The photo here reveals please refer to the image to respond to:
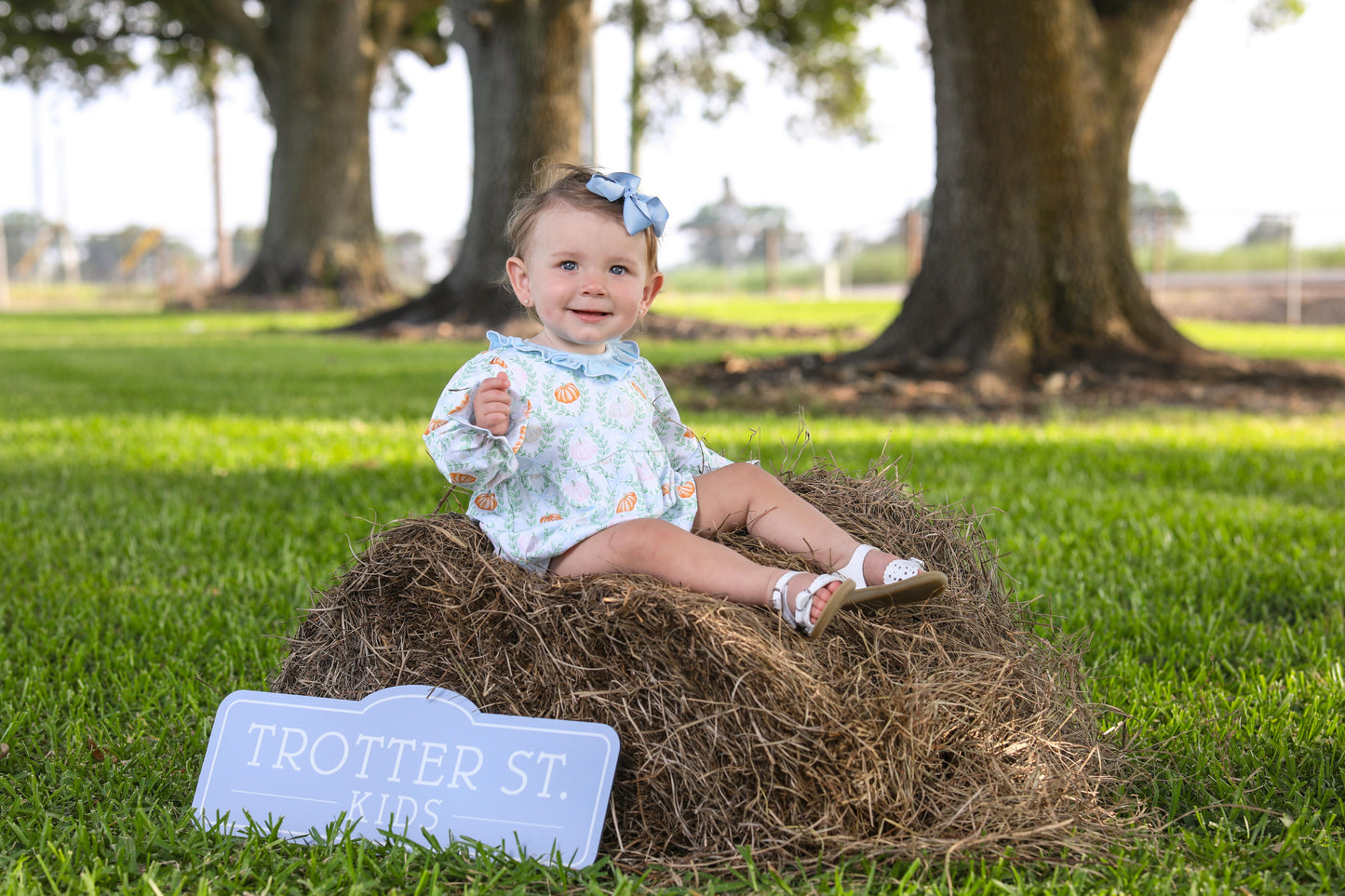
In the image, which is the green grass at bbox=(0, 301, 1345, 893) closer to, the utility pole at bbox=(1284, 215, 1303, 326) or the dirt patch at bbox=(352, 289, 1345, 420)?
the dirt patch at bbox=(352, 289, 1345, 420)

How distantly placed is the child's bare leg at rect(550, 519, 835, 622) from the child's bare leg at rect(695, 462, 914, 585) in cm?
21

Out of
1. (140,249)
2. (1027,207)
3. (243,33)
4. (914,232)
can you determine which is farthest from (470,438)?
(140,249)

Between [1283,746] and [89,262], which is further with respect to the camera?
[89,262]

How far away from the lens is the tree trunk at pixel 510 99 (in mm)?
13625

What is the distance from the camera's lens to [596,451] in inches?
103

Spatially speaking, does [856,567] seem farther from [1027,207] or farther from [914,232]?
[914,232]

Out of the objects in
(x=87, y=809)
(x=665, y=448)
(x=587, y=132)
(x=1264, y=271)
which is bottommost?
(x=87, y=809)

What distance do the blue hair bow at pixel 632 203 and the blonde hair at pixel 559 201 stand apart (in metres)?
0.02

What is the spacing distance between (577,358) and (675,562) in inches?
23.0

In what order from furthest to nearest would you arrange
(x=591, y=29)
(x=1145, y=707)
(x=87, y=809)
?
(x=591, y=29) → (x=1145, y=707) → (x=87, y=809)

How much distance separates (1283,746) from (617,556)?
1.51m

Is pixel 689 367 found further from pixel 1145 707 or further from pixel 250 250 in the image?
pixel 250 250

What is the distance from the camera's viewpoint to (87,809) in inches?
90.9

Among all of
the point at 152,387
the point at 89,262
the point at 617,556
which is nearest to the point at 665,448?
the point at 617,556
